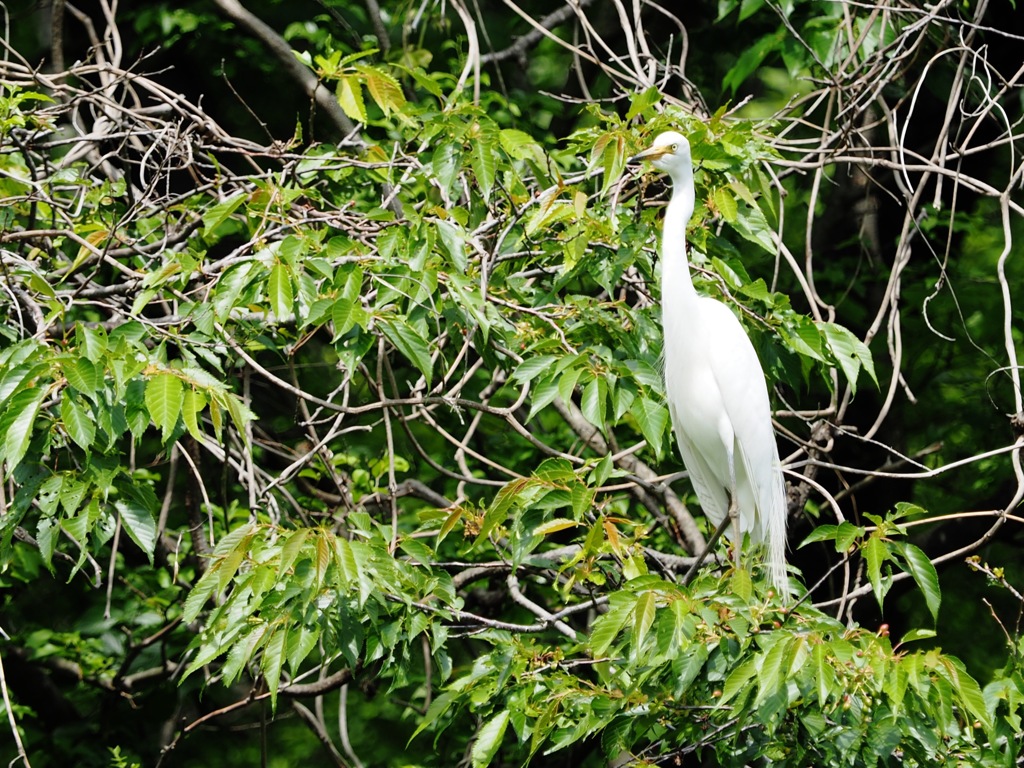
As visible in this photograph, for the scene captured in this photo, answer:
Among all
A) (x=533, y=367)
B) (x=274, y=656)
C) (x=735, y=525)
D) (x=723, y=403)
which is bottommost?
(x=735, y=525)

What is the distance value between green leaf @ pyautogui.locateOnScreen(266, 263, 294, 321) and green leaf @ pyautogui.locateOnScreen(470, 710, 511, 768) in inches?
32.8

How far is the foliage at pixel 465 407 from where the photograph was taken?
1993mm

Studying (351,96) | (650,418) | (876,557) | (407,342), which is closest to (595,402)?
(650,418)

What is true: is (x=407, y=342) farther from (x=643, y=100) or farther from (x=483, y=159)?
(x=643, y=100)

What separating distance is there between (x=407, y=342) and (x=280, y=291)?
0.79 ft

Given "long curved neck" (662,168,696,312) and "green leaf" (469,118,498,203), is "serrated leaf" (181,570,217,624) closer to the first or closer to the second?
"green leaf" (469,118,498,203)

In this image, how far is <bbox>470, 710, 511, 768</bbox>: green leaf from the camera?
2.15 m

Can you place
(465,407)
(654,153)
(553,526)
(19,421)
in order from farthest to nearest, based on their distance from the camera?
1. (465,407)
2. (654,153)
3. (553,526)
4. (19,421)

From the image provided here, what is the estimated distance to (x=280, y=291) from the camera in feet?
6.89

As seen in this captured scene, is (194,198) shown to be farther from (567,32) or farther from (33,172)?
(567,32)

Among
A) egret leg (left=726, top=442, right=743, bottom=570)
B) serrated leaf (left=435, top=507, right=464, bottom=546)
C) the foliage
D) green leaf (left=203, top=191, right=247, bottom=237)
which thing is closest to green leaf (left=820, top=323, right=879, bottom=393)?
the foliage

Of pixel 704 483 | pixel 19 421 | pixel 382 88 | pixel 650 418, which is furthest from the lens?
pixel 704 483

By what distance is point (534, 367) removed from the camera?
2234mm

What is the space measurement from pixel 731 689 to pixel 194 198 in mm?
1848
